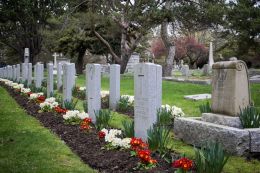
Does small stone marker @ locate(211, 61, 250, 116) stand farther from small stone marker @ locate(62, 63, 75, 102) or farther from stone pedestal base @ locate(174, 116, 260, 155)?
small stone marker @ locate(62, 63, 75, 102)

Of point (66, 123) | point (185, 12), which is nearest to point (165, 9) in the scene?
point (185, 12)

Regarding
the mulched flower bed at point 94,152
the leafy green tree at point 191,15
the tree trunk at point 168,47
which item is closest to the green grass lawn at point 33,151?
the mulched flower bed at point 94,152

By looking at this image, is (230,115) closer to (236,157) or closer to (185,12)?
(236,157)

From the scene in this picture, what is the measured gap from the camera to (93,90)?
10.5m

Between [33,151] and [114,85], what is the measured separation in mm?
5462

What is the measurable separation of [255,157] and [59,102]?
734cm

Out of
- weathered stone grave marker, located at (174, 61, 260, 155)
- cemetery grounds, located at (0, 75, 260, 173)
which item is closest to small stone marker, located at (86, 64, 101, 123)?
cemetery grounds, located at (0, 75, 260, 173)

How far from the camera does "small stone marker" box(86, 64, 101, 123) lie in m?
10.4

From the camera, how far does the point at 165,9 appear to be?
2603 centimetres

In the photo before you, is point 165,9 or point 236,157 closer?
point 236,157

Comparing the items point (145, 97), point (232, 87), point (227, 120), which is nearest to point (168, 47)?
point (232, 87)

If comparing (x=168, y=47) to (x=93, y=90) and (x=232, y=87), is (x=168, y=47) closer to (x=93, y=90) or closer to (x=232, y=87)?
(x=93, y=90)

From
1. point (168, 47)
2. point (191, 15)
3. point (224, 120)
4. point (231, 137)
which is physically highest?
point (191, 15)

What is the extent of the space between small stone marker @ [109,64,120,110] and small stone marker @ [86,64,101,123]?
5.42 ft
